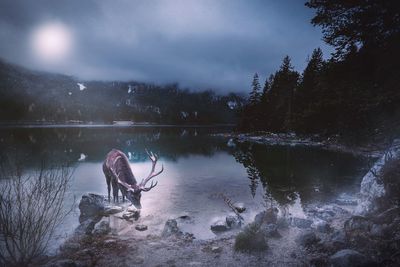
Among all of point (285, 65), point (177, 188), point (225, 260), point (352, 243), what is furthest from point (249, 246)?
point (285, 65)

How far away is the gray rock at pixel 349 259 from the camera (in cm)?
712

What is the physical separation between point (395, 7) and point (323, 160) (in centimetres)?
2505

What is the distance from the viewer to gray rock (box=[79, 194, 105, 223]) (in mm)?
12800

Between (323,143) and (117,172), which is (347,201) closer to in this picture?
(117,172)

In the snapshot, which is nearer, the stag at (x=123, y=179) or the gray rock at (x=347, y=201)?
the stag at (x=123, y=179)

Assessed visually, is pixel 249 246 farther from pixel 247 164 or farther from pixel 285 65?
pixel 285 65

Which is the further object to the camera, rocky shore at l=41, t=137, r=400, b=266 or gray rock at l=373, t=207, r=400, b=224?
gray rock at l=373, t=207, r=400, b=224

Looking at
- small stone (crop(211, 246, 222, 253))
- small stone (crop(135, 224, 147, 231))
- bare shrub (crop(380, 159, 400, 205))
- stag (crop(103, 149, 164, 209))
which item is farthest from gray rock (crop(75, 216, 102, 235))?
bare shrub (crop(380, 159, 400, 205))

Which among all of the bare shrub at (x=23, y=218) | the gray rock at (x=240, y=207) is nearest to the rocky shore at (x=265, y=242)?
the bare shrub at (x=23, y=218)

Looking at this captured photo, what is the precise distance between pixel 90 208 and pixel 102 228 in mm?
2505

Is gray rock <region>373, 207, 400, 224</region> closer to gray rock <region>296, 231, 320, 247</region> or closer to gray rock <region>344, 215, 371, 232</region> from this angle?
gray rock <region>344, 215, 371, 232</region>

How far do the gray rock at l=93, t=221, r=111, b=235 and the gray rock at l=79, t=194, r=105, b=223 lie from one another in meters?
1.57

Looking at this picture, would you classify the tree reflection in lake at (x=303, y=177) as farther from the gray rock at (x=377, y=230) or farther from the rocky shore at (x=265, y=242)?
the gray rock at (x=377, y=230)

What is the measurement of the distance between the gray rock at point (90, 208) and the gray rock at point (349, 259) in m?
9.53
